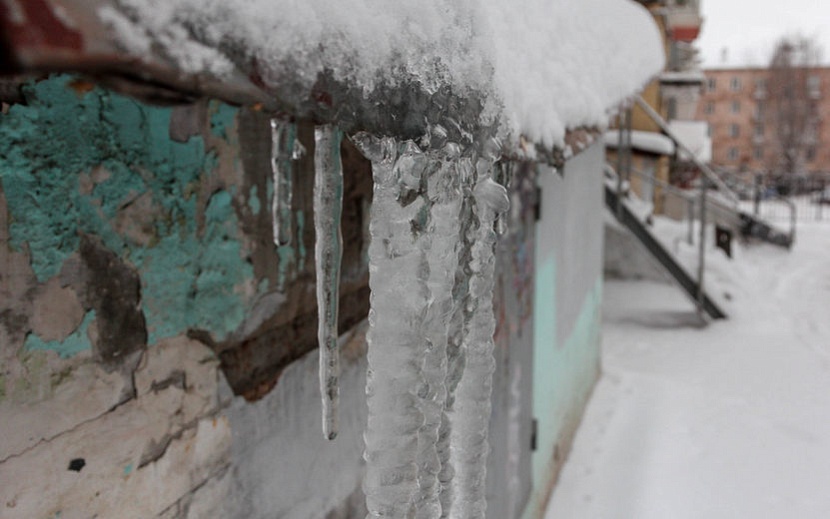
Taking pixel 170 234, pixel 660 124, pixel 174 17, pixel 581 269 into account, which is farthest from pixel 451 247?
pixel 660 124

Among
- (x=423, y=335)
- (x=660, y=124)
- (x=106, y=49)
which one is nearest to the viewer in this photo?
(x=106, y=49)

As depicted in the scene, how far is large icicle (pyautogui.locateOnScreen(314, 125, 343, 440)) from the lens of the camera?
1063 millimetres

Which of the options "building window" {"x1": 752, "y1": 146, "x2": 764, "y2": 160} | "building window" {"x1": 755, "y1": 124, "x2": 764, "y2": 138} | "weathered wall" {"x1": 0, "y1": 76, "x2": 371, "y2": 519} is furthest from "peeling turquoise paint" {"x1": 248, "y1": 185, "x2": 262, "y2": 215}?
"building window" {"x1": 752, "y1": 146, "x2": 764, "y2": 160}

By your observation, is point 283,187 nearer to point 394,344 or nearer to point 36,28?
point 394,344

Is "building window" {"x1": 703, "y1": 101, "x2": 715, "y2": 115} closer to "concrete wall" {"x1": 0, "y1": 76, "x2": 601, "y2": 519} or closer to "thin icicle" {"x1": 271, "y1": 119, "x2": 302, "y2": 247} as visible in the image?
"concrete wall" {"x1": 0, "y1": 76, "x2": 601, "y2": 519}

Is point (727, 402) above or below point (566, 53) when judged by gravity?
below

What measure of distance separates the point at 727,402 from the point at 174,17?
5914mm

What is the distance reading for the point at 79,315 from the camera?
1.05 metres

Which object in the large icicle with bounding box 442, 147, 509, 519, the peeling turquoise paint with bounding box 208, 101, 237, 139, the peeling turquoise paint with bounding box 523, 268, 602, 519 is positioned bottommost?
the peeling turquoise paint with bounding box 523, 268, 602, 519

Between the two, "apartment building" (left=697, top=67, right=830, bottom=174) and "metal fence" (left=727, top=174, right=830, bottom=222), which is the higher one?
"apartment building" (left=697, top=67, right=830, bottom=174)

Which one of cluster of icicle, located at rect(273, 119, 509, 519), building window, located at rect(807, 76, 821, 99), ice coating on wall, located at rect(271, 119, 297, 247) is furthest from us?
building window, located at rect(807, 76, 821, 99)

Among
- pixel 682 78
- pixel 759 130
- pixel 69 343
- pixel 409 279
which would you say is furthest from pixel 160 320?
pixel 759 130

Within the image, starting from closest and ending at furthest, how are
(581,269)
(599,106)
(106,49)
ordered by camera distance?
(106,49) → (599,106) → (581,269)

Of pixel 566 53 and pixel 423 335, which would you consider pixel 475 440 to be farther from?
pixel 566 53
